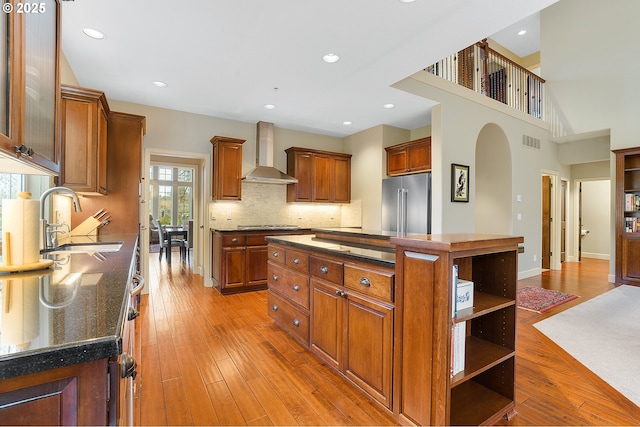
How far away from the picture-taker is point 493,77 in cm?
549

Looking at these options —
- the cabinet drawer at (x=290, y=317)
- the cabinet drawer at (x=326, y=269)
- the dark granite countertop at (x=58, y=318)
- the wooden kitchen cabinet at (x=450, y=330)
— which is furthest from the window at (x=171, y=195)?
the wooden kitchen cabinet at (x=450, y=330)

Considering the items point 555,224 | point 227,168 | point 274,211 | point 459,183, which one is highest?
point 227,168

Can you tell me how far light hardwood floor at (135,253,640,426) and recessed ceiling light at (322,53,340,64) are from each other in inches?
112

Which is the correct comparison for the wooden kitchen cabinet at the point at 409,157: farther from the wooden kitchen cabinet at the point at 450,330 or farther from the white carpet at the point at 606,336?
the wooden kitchen cabinet at the point at 450,330

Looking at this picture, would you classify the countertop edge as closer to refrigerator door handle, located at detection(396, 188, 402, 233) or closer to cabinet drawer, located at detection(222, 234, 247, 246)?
cabinet drawer, located at detection(222, 234, 247, 246)

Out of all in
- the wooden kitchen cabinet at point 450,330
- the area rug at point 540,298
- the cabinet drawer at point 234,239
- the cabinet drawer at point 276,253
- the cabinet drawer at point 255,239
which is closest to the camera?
the wooden kitchen cabinet at point 450,330

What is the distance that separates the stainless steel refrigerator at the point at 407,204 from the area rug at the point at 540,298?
1.52m

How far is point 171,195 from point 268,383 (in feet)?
32.1

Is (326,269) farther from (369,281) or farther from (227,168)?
(227,168)

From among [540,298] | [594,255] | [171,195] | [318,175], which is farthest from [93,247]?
[594,255]

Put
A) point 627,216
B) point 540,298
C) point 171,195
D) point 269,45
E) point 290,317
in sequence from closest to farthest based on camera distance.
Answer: point 290,317 < point 269,45 < point 540,298 < point 627,216 < point 171,195

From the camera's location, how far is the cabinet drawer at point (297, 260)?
8.48 ft

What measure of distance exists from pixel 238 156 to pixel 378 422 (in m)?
4.22

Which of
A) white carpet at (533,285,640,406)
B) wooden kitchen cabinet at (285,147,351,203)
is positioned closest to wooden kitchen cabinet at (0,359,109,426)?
white carpet at (533,285,640,406)
